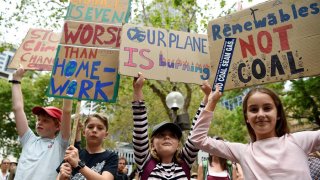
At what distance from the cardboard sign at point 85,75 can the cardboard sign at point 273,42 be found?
38.4 inches

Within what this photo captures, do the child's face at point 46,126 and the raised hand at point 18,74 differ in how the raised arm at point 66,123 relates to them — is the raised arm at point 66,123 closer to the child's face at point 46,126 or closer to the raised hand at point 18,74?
the child's face at point 46,126

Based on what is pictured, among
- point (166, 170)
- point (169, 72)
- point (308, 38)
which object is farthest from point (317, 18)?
point (166, 170)

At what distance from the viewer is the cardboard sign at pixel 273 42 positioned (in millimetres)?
3074

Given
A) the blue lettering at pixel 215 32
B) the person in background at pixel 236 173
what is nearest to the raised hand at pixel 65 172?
the blue lettering at pixel 215 32

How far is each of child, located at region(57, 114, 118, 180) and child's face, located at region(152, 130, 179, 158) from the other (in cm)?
41

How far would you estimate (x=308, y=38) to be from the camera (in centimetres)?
308

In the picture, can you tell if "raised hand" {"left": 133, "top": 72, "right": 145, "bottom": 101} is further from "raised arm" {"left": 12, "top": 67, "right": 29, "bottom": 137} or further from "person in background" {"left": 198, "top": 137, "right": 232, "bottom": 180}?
"person in background" {"left": 198, "top": 137, "right": 232, "bottom": 180}

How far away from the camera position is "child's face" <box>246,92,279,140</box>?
7.72 ft

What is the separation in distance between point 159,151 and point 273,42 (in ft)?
4.57

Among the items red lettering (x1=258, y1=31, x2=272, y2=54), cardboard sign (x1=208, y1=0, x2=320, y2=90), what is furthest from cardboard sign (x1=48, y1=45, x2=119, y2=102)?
red lettering (x1=258, y1=31, x2=272, y2=54)

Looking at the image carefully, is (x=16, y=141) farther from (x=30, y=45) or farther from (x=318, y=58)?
(x=318, y=58)

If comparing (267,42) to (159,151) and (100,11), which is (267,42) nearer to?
(159,151)

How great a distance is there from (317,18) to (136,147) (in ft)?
6.17

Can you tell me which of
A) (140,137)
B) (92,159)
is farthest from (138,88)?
(92,159)
